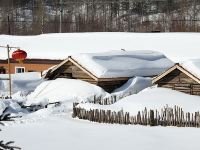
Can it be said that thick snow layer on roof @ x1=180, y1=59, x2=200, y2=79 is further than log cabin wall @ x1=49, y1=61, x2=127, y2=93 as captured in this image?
No

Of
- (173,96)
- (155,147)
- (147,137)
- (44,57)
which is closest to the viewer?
(155,147)

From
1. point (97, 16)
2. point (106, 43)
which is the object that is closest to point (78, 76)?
point (106, 43)

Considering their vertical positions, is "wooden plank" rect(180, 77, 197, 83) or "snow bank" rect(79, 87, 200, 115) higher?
"wooden plank" rect(180, 77, 197, 83)

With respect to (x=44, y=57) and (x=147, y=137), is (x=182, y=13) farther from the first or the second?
(x=147, y=137)

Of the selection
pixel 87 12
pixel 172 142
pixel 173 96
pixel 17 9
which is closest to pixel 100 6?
pixel 87 12

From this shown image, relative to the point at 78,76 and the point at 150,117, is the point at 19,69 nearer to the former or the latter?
the point at 78,76

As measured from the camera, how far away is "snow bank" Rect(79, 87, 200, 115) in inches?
804

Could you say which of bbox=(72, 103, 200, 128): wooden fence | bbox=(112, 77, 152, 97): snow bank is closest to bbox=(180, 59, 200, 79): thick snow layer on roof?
bbox=(72, 103, 200, 128): wooden fence

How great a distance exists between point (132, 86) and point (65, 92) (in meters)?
3.54

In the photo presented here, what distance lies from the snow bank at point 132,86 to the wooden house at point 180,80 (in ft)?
8.81

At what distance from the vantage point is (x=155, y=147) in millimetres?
15578

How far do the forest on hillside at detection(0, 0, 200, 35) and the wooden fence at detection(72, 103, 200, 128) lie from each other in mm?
34048

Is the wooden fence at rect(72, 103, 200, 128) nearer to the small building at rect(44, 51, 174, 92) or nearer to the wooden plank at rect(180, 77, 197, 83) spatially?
the wooden plank at rect(180, 77, 197, 83)

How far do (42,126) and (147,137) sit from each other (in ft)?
15.3
